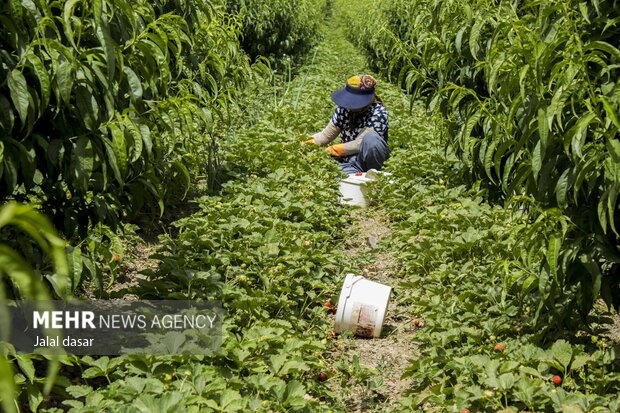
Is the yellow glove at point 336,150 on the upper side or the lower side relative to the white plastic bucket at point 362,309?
lower

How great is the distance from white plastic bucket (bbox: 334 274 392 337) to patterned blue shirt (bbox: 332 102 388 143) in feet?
10.2

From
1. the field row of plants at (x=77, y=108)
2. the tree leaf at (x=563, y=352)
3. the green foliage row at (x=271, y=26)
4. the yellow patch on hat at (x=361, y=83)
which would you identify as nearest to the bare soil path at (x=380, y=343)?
the tree leaf at (x=563, y=352)

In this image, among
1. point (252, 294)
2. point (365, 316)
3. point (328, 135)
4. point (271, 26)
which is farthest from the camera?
point (271, 26)

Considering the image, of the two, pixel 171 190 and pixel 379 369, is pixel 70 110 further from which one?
pixel 171 190

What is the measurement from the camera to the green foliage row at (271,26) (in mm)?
11625

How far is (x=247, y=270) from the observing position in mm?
4023

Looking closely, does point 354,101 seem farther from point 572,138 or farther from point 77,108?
point 77,108

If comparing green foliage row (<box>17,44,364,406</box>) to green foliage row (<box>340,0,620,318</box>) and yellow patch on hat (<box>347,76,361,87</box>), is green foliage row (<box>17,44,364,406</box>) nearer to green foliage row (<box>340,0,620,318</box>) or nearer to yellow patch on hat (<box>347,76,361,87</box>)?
yellow patch on hat (<box>347,76,361,87</box>)

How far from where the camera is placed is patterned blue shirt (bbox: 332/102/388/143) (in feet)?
22.5

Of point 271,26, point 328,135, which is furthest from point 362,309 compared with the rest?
point 271,26

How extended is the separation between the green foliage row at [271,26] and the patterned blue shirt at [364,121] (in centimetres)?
392

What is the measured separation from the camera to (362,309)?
3.87 meters

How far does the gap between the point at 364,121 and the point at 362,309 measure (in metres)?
3.33

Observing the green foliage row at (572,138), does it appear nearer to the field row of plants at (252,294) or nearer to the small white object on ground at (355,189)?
the field row of plants at (252,294)
